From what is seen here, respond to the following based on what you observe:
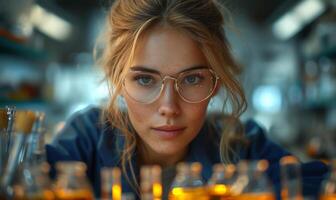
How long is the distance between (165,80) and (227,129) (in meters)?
0.40

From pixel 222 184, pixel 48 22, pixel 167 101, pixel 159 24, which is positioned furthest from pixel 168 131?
pixel 48 22

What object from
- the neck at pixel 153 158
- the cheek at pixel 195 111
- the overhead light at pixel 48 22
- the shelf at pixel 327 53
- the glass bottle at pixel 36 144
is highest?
the overhead light at pixel 48 22

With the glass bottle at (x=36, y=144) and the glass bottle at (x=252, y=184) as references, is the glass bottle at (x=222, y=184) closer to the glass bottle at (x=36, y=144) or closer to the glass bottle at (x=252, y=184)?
the glass bottle at (x=252, y=184)

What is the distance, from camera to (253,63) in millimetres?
6309

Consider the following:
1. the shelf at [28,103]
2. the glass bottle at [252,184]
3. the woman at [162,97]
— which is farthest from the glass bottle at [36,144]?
the shelf at [28,103]

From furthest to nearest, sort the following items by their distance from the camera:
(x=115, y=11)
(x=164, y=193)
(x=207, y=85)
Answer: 1. (x=115, y=11)
2. (x=207, y=85)
3. (x=164, y=193)

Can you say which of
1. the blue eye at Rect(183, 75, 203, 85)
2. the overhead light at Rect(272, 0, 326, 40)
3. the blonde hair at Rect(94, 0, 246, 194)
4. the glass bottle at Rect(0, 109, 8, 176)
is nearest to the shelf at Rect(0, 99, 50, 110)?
the blonde hair at Rect(94, 0, 246, 194)

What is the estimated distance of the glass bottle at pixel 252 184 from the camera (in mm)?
771

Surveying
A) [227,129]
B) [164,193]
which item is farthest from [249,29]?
[164,193]

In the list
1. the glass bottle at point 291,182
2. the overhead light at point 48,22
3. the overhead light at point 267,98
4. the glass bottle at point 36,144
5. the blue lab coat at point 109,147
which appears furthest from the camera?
the overhead light at point 267,98

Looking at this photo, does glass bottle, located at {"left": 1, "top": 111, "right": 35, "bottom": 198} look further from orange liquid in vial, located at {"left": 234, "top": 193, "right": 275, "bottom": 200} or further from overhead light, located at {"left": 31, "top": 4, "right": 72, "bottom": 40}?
overhead light, located at {"left": 31, "top": 4, "right": 72, "bottom": 40}

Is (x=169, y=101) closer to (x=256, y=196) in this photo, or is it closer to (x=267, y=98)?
(x=256, y=196)

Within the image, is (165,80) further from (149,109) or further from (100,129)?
(100,129)

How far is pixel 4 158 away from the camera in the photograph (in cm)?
88
